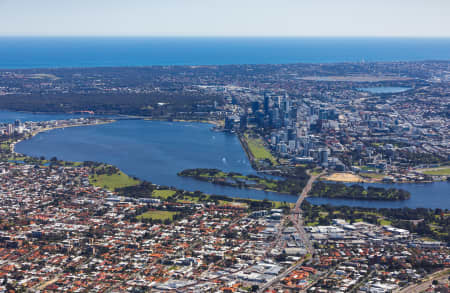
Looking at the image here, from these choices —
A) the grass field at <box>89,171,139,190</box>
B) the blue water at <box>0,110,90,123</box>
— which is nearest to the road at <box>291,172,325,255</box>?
the grass field at <box>89,171,139,190</box>

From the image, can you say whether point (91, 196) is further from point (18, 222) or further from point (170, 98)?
point (170, 98)

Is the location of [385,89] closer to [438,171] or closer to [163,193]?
[438,171]

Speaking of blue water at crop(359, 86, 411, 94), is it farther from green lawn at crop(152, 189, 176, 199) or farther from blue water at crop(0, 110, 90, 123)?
green lawn at crop(152, 189, 176, 199)

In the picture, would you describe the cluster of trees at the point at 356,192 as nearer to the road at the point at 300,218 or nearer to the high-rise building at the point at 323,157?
the road at the point at 300,218

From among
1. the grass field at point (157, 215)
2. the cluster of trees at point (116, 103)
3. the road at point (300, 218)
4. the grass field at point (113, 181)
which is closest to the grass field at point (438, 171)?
the road at point (300, 218)

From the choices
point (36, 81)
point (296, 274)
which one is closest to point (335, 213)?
point (296, 274)
